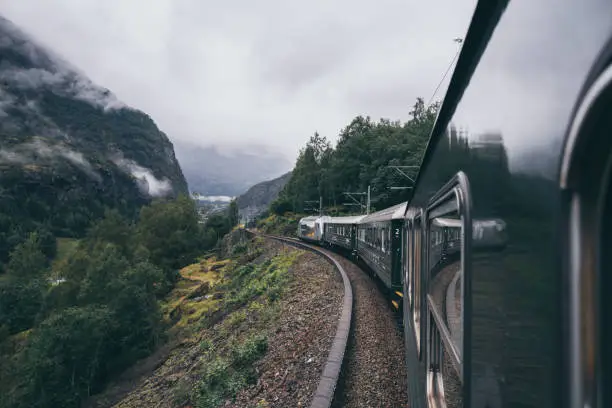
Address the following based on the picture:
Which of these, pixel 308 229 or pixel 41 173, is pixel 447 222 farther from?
pixel 41 173

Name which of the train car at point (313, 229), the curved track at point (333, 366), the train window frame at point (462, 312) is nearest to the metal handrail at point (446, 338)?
the train window frame at point (462, 312)

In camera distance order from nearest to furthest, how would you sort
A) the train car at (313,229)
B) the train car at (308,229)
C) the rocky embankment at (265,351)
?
the rocky embankment at (265,351)
the train car at (313,229)
the train car at (308,229)

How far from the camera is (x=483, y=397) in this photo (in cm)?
135

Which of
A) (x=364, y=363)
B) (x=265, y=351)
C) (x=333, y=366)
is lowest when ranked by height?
(x=265, y=351)

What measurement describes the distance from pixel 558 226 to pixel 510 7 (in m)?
0.74

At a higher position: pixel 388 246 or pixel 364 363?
pixel 388 246

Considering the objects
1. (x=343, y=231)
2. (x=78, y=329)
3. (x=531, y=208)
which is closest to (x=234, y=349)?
(x=531, y=208)

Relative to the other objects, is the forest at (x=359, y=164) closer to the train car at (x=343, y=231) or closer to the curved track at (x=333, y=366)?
the train car at (x=343, y=231)

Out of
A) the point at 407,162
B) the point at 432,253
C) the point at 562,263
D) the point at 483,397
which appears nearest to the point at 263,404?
the point at 432,253

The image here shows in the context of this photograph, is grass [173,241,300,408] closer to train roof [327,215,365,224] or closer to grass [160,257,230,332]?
train roof [327,215,365,224]

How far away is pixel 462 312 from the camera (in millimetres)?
1606

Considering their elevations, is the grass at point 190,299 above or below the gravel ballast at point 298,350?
below

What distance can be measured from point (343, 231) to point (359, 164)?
41.1 metres

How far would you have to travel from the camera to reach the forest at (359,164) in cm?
4584
